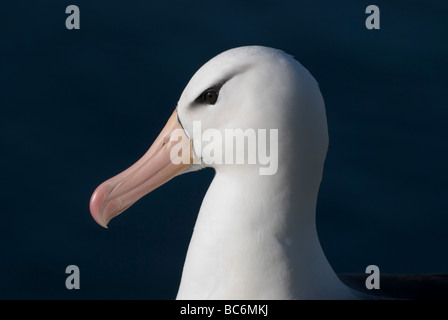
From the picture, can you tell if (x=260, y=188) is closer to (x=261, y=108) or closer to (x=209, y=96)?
(x=261, y=108)

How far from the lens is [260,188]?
3957 millimetres

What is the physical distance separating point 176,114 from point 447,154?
3291 mm

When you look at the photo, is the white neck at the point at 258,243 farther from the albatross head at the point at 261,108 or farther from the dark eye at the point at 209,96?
the dark eye at the point at 209,96

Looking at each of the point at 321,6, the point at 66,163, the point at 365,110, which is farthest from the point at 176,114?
A: the point at 321,6

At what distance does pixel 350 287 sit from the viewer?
14.9 ft

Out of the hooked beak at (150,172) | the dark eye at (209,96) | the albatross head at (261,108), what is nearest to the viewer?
the albatross head at (261,108)

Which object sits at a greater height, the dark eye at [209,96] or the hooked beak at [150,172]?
the dark eye at [209,96]

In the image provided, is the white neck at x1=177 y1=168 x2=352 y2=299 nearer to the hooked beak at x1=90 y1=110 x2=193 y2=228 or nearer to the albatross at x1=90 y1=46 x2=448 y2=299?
the albatross at x1=90 y1=46 x2=448 y2=299

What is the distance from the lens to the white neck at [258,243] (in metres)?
3.97

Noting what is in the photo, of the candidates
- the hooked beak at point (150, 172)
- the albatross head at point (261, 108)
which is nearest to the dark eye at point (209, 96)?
the albatross head at point (261, 108)

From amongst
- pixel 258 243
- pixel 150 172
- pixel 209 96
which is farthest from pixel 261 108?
pixel 150 172

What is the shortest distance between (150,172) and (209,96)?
51 centimetres
